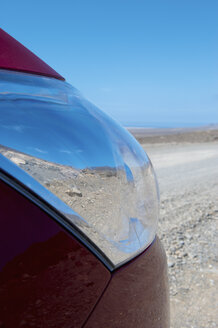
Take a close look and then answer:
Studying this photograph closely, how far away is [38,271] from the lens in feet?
2.22

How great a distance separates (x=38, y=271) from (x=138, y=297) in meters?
0.34

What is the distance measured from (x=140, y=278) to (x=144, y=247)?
107 millimetres

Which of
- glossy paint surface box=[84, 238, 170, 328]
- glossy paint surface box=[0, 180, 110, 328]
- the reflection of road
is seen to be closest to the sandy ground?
the reflection of road

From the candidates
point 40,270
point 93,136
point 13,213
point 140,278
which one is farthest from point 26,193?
point 140,278

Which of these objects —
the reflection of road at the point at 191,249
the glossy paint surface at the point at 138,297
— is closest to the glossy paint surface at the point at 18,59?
the glossy paint surface at the point at 138,297

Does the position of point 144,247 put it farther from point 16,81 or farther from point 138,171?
point 16,81

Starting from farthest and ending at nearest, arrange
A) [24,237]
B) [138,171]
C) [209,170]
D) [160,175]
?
[209,170] → [160,175] → [138,171] → [24,237]

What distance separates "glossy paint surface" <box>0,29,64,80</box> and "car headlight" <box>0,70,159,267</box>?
0.10 ft

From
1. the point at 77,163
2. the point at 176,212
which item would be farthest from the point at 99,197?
the point at 176,212

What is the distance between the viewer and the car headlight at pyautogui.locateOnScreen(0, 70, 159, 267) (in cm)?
77

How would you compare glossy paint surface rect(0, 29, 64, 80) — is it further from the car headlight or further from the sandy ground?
the sandy ground

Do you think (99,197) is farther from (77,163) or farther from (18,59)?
(18,59)

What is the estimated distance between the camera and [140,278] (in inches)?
35.7

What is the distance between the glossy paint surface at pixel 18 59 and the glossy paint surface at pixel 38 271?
18.2 inches
